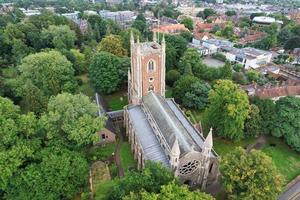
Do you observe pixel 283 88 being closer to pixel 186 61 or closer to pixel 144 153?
pixel 186 61

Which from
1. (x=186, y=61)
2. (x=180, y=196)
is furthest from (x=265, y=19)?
(x=180, y=196)

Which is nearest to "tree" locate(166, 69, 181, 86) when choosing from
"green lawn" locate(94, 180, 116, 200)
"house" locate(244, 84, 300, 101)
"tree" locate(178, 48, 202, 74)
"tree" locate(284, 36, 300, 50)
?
"tree" locate(178, 48, 202, 74)

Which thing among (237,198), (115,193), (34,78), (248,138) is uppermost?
(34,78)

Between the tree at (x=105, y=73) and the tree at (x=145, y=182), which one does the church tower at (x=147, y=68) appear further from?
the tree at (x=145, y=182)

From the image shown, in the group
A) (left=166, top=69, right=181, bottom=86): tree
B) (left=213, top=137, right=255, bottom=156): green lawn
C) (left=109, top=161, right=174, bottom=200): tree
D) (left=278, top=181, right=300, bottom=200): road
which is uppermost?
(left=109, top=161, right=174, bottom=200): tree

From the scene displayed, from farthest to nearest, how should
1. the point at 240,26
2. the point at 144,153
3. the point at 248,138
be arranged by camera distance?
the point at 240,26 → the point at 248,138 → the point at 144,153

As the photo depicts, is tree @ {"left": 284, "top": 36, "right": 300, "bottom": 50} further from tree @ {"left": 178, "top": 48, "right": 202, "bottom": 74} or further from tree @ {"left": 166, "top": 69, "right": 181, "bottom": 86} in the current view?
tree @ {"left": 166, "top": 69, "right": 181, "bottom": 86}

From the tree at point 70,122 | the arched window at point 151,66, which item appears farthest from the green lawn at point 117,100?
the tree at point 70,122
